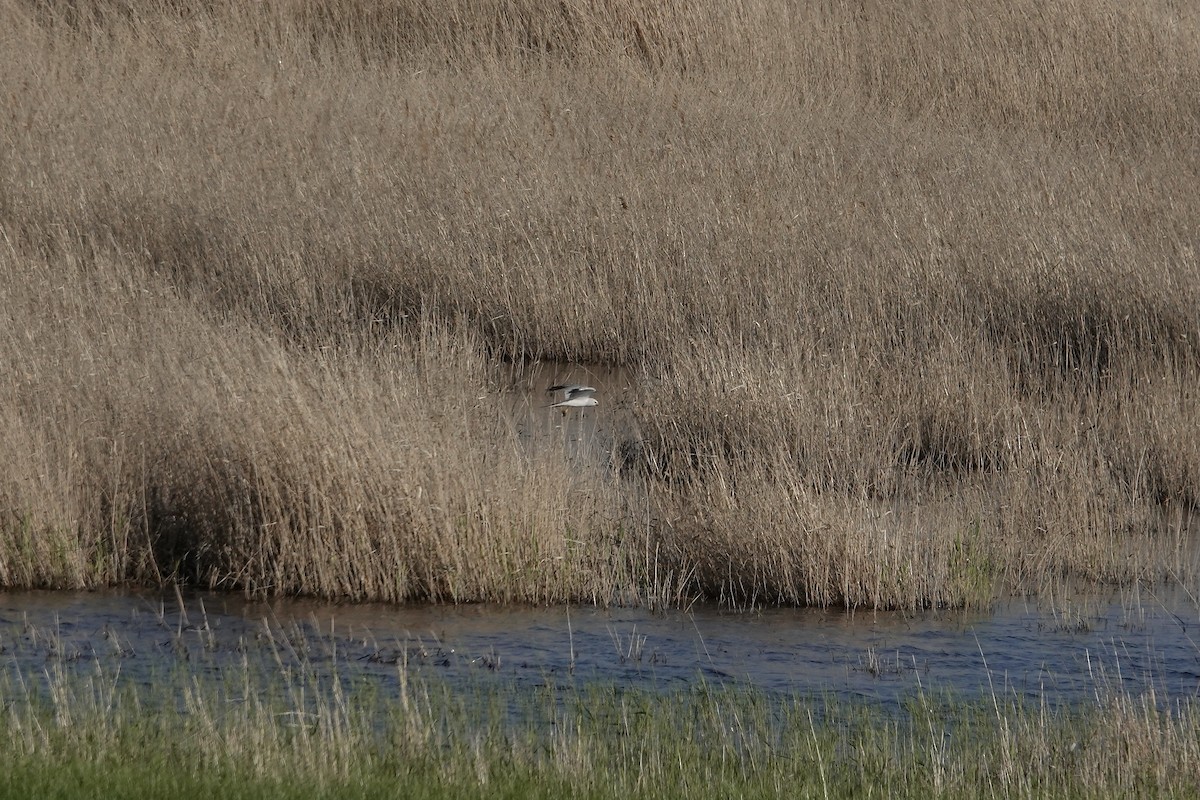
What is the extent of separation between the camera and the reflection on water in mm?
6617

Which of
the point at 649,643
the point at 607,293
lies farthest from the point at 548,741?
the point at 607,293

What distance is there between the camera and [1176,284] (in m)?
10.7

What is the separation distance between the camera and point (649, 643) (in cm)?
710

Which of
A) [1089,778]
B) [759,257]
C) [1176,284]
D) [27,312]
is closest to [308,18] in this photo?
[759,257]

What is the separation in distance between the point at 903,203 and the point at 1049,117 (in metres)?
4.80

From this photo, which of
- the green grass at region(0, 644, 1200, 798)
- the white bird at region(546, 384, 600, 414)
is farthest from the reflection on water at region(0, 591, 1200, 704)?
the white bird at region(546, 384, 600, 414)

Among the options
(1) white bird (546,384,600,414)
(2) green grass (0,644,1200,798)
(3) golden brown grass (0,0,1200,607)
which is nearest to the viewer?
(2) green grass (0,644,1200,798)

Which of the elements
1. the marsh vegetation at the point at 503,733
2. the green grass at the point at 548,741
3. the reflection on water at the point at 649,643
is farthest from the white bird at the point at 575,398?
the green grass at the point at 548,741

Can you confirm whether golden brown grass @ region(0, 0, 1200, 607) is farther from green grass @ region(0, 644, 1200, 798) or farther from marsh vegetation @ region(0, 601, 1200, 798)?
green grass @ region(0, 644, 1200, 798)

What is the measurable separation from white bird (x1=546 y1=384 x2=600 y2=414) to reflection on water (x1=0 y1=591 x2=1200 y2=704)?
2.77 meters

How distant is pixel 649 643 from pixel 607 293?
521cm

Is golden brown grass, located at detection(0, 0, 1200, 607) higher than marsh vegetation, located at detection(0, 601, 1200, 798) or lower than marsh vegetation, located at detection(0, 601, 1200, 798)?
higher

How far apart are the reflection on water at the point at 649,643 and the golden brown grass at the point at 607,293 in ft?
0.83

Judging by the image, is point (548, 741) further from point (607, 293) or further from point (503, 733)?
point (607, 293)
